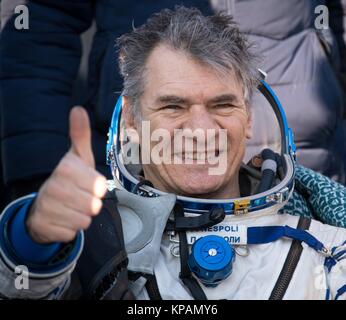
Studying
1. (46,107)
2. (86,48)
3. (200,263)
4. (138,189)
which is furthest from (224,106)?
(86,48)

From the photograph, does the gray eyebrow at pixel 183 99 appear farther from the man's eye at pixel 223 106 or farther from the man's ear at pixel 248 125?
the man's ear at pixel 248 125

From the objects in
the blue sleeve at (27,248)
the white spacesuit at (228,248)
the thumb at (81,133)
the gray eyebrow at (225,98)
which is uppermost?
the thumb at (81,133)

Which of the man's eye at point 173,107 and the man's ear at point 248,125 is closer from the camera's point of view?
the man's eye at point 173,107

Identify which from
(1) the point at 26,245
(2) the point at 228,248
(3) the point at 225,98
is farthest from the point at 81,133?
(3) the point at 225,98

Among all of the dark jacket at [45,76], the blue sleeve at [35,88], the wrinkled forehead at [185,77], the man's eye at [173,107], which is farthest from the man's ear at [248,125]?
the blue sleeve at [35,88]

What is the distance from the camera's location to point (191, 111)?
62.1 inches

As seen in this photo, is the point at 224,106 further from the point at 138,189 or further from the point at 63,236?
the point at 63,236

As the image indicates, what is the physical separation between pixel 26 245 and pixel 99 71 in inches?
45.4

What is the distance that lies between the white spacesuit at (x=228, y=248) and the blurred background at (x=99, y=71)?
55 centimetres

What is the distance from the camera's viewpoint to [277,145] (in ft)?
5.97

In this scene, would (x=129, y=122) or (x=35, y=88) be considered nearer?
(x=129, y=122)

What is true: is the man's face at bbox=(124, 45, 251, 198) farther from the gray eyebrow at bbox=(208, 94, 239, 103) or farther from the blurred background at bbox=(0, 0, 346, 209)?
the blurred background at bbox=(0, 0, 346, 209)

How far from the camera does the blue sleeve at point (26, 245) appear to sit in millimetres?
1038

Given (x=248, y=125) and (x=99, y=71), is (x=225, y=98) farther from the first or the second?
(x=99, y=71)
